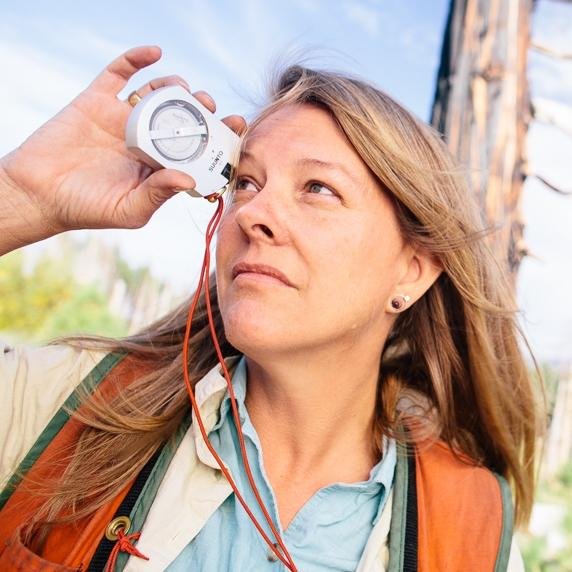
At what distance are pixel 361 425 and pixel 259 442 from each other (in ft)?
1.27

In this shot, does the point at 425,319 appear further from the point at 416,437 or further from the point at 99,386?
the point at 99,386

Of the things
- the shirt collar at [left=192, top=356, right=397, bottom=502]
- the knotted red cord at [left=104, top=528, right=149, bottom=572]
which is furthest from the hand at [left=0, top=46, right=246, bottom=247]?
the knotted red cord at [left=104, top=528, right=149, bottom=572]

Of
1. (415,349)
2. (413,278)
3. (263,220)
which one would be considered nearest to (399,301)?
(413,278)

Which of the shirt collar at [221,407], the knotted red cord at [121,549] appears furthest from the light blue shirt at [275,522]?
the knotted red cord at [121,549]

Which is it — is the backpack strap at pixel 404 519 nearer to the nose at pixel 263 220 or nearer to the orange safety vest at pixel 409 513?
the orange safety vest at pixel 409 513

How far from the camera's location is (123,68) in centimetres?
180

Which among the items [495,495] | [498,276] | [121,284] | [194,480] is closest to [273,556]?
[194,480]

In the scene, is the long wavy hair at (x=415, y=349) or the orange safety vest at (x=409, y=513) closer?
the orange safety vest at (x=409, y=513)

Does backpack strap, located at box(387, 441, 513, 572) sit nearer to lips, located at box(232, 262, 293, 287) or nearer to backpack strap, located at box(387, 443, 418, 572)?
backpack strap, located at box(387, 443, 418, 572)

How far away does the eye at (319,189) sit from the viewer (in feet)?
5.57

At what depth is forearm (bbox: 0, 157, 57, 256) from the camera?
64.1 inches

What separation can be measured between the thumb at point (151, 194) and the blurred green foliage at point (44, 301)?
1516cm

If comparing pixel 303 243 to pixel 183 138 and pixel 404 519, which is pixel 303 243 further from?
pixel 404 519

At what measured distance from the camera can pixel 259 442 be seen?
1.74m
